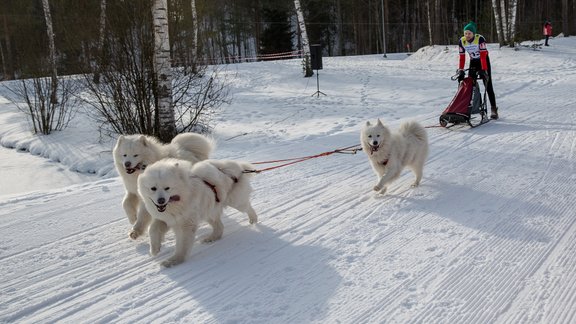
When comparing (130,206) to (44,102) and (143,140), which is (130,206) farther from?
(44,102)

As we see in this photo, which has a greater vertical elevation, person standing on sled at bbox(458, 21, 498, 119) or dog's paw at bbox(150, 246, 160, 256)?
person standing on sled at bbox(458, 21, 498, 119)

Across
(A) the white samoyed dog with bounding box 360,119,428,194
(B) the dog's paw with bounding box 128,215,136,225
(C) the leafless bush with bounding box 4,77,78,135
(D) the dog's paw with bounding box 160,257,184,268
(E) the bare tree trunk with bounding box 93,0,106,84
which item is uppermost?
(E) the bare tree trunk with bounding box 93,0,106,84

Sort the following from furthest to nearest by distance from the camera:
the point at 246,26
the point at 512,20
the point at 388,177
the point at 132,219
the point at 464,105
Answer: the point at 246,26, the point at 512,20, the point at 464,105, the point at 388,177, the point at 132,219

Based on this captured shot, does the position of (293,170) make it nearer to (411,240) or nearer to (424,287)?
(411,240)

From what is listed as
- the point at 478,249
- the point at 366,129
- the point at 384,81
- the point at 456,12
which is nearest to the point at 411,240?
the point at 478,249

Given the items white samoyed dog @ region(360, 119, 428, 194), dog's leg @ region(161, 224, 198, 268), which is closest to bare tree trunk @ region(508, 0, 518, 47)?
white samoyed dog @ region(360, 119, 428, 194)

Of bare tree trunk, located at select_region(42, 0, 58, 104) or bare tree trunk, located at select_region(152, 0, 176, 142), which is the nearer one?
bare tree trunk, located at select_region(152, 0, 176, 142)

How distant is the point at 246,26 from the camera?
37.7 m

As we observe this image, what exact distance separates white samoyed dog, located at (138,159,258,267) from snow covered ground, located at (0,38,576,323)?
188mm

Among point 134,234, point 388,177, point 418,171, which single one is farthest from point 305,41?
point 134,234

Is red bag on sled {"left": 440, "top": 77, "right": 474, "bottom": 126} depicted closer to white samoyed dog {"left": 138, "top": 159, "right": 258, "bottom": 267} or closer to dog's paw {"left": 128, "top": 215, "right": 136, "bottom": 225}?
white samoyed dog {"left": 138, "top": 159, "right": 258, "bottom": 267}

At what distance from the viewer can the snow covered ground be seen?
2.77 m

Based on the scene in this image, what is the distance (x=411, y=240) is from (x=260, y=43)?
32998 mm

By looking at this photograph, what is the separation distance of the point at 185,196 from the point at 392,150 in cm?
242
